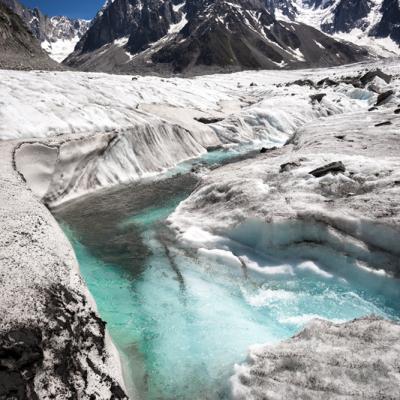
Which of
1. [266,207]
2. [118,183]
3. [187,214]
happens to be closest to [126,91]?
[118,183]

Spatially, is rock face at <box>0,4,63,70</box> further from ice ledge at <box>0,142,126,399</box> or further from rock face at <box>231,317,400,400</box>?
rock face at <box>231,317,400,400</box>

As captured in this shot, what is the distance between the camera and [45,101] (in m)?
20.3

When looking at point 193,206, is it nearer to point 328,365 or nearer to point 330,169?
point 330,169

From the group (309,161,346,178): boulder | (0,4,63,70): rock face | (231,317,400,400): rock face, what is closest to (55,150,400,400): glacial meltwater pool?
(231,317,400,400): rock face

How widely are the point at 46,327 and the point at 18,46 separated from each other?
66.2 meters

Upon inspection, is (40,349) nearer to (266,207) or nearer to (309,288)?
(309,288)

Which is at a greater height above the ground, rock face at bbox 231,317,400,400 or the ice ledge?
the ice ledge

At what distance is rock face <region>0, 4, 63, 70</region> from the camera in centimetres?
5638

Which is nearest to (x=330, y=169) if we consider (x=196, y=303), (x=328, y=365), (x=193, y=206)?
(x=193, y=206)

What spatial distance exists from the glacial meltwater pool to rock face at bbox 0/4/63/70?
5048 cm

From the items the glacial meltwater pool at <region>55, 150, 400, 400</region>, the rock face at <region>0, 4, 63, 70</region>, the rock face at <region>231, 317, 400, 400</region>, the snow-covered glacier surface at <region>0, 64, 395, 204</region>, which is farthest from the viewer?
the rock face at <region>0, 4, 63, 70</region>

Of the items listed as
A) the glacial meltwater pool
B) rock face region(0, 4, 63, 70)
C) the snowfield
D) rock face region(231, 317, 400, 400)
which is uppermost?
rock face region(0, 4, 63, 70)

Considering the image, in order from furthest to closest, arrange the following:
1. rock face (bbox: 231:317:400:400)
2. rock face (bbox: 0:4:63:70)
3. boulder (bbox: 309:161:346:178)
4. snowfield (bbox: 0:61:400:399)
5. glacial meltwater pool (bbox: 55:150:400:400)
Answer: rock face (bbox: 0:4:63:70) < boulder (bbox: 309:161:346:178) < glacial meltwater pool (bbox: 55:150:400:400) < snowfield (bbox: 0:61:400:399) < rock face (bbox: 231:317:400:400)

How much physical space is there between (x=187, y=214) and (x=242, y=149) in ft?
50.2
